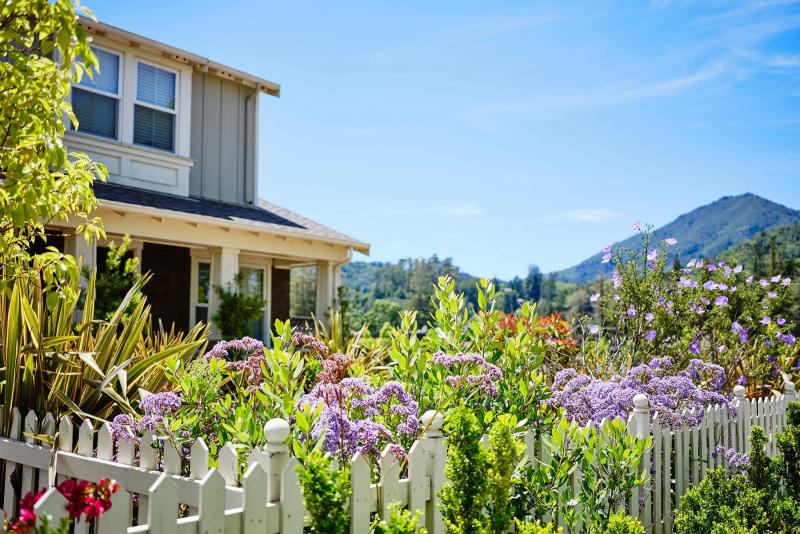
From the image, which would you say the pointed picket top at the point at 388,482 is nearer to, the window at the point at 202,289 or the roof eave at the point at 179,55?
the roof eave at the point at 179,55

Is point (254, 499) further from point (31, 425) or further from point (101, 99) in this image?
point (101, 99)

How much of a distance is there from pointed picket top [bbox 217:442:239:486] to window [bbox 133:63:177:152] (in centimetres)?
1042

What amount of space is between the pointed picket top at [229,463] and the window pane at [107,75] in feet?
34.1

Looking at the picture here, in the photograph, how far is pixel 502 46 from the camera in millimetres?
16656

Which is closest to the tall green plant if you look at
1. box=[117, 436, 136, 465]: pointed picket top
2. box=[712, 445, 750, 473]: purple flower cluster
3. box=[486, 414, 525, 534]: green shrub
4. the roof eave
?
box=[117, 436, 136, 465]: pointed picket top

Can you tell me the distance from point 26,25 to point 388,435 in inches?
116

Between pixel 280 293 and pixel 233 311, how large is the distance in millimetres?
4752

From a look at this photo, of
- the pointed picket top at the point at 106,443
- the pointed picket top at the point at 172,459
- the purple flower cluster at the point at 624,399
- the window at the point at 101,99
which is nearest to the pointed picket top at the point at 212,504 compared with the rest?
the pointed picket top at the point at 172,459

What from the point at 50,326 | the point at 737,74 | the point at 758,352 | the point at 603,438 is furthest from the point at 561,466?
the point at 737,74

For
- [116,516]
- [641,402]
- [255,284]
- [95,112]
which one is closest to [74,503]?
[116,516]

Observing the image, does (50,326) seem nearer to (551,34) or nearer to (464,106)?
(551,34)

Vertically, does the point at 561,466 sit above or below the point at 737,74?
below

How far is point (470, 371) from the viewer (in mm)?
3953

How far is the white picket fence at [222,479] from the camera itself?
2.13m
